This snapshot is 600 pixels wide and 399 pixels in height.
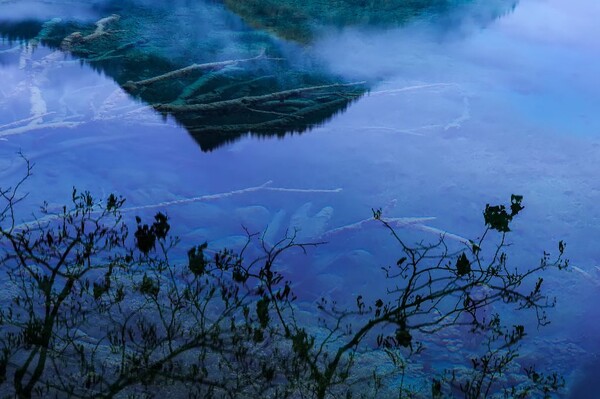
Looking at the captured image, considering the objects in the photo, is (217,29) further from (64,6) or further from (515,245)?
(515,245)

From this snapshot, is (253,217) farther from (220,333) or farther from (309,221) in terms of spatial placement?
(220,333)

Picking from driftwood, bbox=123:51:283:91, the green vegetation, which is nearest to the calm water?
driftwood, bbox=123:51:283:91

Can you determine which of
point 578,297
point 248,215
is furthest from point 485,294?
point 248,215

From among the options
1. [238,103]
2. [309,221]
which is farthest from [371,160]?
[238,103]

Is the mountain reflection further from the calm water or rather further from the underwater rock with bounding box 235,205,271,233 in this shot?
the underwater rock with bounding box 235,205,271,233

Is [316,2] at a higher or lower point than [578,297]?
higher

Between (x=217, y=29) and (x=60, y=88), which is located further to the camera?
(x=217, y=29)

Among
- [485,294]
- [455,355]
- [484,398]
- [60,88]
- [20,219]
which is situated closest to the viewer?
[484,398]
